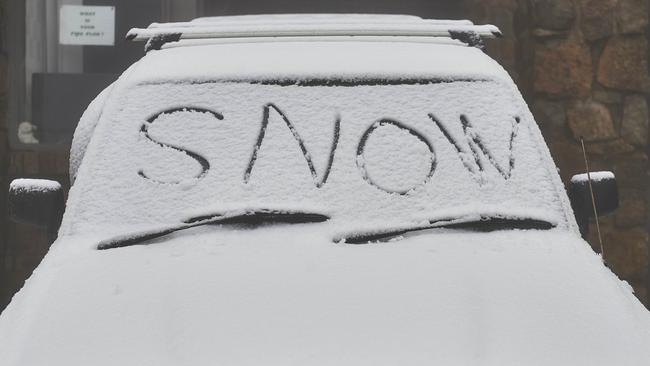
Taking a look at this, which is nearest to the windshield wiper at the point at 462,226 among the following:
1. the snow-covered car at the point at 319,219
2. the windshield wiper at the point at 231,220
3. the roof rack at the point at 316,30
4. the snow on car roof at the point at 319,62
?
the snow-covered car at the point at 319,219

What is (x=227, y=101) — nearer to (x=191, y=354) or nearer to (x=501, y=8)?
(x=191, y=354)

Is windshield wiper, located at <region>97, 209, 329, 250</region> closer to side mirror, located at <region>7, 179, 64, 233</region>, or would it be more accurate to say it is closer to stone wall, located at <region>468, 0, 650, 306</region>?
side mirror, located at <region>7, 179, 64, 233</region>

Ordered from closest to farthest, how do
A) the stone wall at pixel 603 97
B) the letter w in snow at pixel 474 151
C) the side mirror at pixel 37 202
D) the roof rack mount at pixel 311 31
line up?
the letter w in snow at pixel 474 151 → the side mirror at pixel 37 202 → the roof rack mount at pixel 311 31 → the stone wall at pixel 603 97

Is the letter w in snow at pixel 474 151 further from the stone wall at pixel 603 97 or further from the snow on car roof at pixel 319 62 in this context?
the stone wall at pixel 603 97

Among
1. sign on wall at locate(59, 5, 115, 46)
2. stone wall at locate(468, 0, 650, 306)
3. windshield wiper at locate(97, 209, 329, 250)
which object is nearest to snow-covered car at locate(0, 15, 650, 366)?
windshield wiper at locate(97, 209, 329, 250)

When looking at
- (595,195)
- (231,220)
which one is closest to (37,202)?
(231,220)

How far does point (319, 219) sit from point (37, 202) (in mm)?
959

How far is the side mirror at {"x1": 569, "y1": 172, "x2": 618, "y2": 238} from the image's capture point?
3664mm

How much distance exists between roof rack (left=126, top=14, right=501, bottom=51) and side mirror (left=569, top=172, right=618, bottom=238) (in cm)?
63

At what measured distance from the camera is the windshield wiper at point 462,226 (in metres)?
3.11

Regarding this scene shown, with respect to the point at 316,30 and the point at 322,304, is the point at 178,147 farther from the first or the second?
the point at 322,304

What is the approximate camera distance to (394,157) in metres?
3.39

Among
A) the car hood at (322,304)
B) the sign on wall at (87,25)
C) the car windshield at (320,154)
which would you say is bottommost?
the car hood at (322,304)

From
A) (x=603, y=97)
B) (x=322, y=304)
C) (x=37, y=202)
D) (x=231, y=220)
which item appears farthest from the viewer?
(x=603, y=97)
